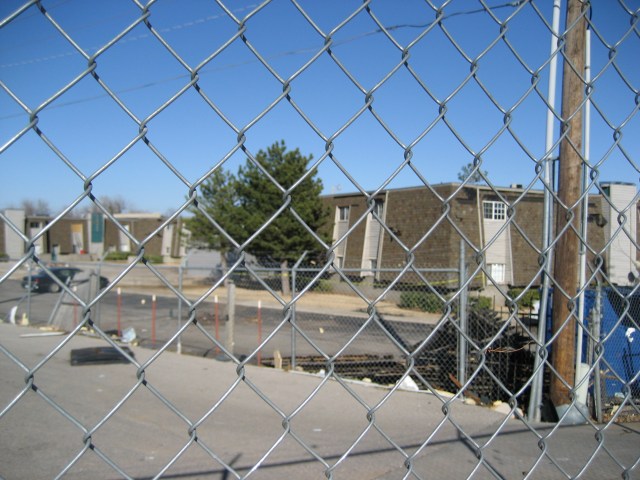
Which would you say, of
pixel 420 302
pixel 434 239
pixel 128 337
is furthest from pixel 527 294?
pixel 434 239

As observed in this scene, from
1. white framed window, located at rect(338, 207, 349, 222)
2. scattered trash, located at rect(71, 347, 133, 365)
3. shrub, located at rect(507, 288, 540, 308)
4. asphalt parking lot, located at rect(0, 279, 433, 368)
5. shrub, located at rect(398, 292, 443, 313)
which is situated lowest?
asphalt parking lot, located at rect(0, 279, 433, 368)

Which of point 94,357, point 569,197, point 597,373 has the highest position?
point 569,197

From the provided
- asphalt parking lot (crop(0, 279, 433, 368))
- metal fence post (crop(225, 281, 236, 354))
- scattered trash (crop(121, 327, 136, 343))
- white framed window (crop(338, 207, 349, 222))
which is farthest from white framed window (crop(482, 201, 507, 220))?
white framed window (crop(338, 207, 349, 222))

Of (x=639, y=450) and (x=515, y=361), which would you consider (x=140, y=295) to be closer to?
(x=515, y=361)

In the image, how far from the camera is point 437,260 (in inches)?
856

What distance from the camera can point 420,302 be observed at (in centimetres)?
1499

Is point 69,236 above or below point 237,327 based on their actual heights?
above

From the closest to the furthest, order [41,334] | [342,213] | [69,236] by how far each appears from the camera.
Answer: [41,334] → [342,213] → [69,236]

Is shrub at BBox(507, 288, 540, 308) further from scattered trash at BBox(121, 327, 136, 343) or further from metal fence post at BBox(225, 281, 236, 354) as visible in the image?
scattered trash at BBox(121, 327, 136, 343)

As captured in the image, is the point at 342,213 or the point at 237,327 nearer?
the point at 237,327

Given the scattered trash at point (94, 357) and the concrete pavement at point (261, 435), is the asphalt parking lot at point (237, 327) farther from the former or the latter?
the concrete pavement at point (261, 435)

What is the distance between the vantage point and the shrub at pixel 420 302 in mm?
14705

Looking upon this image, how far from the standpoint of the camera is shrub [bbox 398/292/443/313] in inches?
579

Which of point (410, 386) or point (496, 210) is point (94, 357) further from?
point (496, 210)
